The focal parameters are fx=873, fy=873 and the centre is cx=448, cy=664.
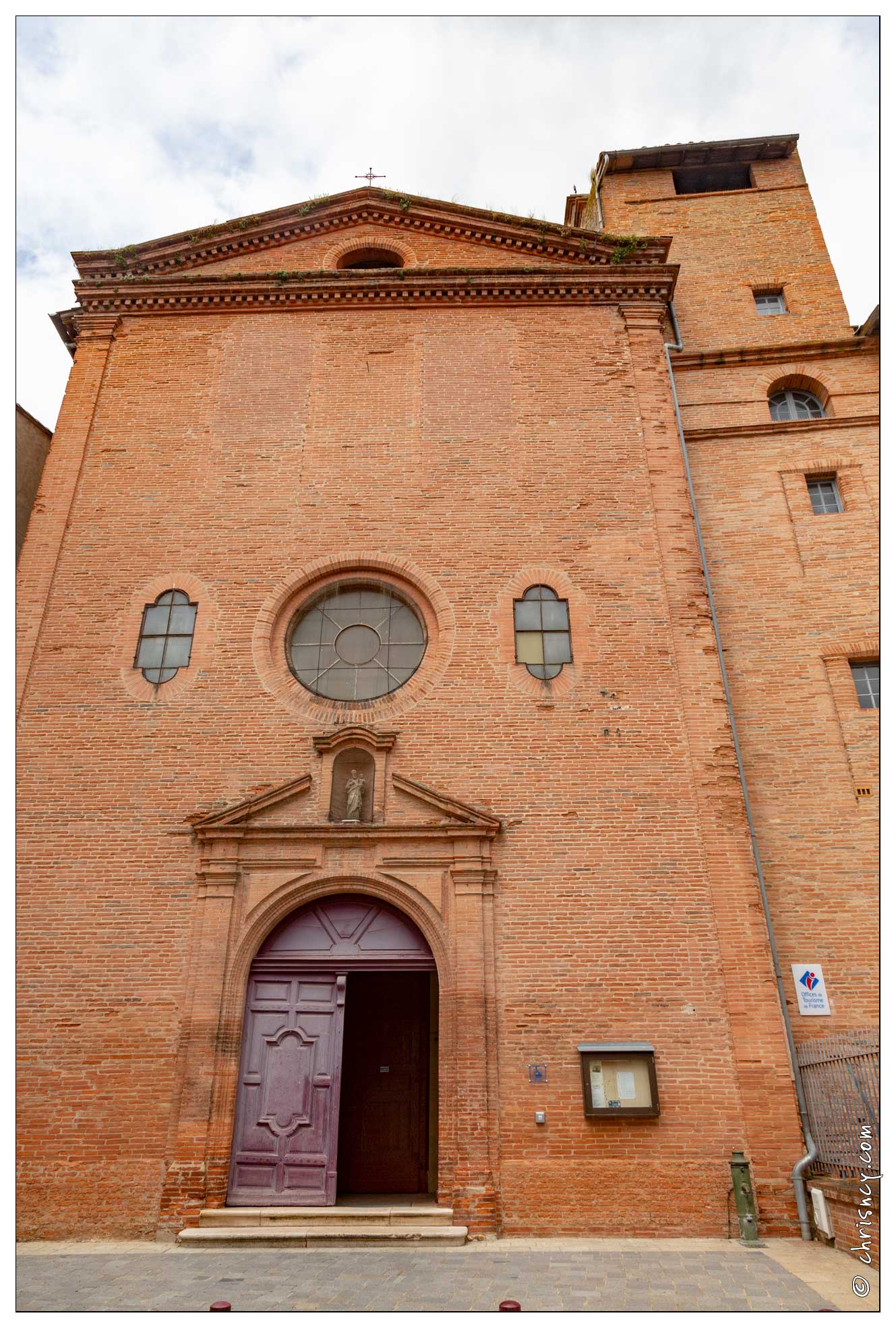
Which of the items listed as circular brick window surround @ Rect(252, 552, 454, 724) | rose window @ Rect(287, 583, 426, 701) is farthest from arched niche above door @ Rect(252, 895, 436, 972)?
rose window @ Rect(287, 583, 426, 701)

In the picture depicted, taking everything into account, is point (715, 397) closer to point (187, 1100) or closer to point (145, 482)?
point (145, 482)

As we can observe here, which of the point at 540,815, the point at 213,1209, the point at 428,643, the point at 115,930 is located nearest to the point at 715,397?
the point at 428,643

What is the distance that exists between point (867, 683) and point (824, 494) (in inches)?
124

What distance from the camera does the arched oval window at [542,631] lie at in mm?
10453

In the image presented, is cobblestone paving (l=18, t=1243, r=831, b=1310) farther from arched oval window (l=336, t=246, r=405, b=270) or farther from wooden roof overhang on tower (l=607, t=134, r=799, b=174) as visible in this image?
wooden roof overhang on tower (l=607, t=134, r=799, b=174)

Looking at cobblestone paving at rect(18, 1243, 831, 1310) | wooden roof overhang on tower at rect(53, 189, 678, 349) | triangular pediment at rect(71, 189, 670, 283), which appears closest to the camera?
cobblestone paving at rect(18, 1243, 831, 1310)

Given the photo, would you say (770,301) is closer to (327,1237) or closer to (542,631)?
(542,631)

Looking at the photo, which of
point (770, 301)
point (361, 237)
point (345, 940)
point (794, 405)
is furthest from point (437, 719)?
point (770, 301)

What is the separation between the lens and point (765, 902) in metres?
9.66

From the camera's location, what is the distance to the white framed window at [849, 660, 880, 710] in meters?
11.1

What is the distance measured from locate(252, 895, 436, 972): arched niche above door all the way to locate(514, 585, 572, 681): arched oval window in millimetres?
3279

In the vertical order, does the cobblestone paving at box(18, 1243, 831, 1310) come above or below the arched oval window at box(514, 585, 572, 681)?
below

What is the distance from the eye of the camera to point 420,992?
1190cm

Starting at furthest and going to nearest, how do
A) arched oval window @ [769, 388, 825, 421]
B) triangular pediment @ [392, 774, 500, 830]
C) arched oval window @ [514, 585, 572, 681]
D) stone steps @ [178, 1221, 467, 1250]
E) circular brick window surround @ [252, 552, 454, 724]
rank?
arched oval window @ [769, 388, 825, 421] < arched oval window @ [514, 585, 572, 681] < circular brick window surround @ [252, 552, 454, 724] < triangular pediment @ [392, 774, 500, 830] < stone steps @ [178, 1221, 467, 1250]
